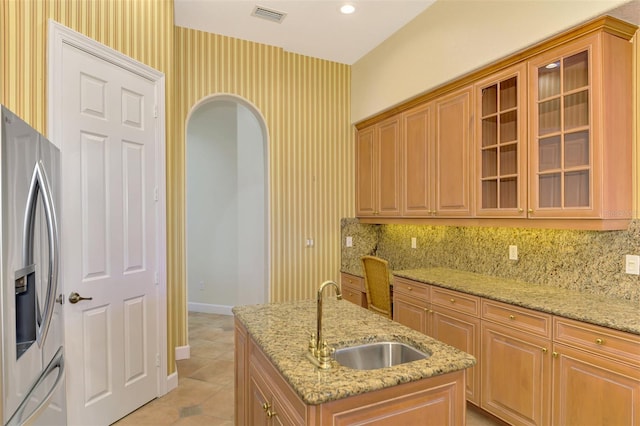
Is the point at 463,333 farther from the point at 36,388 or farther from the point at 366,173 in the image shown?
the point at 36,388

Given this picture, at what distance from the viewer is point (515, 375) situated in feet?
7.61

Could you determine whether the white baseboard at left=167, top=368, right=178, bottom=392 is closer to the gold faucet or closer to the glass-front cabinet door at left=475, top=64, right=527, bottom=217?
the gold faucet

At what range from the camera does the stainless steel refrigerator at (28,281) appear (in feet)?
4.33

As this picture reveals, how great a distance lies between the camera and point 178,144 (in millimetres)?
3662

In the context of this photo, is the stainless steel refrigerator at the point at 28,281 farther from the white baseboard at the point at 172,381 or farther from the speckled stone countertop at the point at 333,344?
the white baseboard at the point at 172,381

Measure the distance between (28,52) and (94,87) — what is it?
0.42 m

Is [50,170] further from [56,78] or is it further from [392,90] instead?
[392,90]

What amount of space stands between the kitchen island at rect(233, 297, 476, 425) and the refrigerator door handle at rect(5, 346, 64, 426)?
88 cm

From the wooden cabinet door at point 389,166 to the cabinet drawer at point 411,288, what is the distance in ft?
2.68

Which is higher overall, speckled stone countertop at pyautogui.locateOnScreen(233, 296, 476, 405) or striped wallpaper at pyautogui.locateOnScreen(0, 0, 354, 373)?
striped wallpaper at pyautogui.locateOnScreen(0, 0, 354, 373)

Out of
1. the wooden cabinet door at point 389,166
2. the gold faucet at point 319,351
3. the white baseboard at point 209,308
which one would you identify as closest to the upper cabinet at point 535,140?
the wooden cabinet door at point 389,166

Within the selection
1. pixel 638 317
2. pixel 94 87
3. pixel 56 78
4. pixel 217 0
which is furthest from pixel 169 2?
pixel 638 317

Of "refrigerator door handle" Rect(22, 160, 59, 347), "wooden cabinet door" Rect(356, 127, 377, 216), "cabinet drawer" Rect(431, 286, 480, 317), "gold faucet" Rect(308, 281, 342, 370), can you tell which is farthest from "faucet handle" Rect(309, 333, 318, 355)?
"wooden cabinet door" Rect(356, 127, 377, 216)

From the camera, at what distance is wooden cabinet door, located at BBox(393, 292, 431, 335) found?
10.0ft
